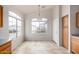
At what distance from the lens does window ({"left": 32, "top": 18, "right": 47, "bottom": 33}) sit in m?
11.4

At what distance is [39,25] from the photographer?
11.6 meters

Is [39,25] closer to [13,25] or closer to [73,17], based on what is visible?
[13,25]

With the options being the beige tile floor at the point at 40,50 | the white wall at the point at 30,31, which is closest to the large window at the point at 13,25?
the beige tile floor at the point at 40,50

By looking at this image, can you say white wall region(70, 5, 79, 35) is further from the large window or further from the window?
the window

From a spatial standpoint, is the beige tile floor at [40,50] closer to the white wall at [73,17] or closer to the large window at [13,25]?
the large window at [13,25]

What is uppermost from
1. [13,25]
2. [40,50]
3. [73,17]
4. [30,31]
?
[73,17]

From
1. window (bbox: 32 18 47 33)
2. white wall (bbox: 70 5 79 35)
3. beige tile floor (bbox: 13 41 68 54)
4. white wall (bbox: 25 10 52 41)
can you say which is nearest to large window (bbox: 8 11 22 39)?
beige tile floor (bbox: 13 41 68 54)

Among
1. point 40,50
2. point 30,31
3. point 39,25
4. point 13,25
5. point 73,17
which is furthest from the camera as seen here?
point 39,25

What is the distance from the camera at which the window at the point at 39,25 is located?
37.5 ft

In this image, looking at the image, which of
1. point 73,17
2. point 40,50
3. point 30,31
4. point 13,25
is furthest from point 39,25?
point 73,17
